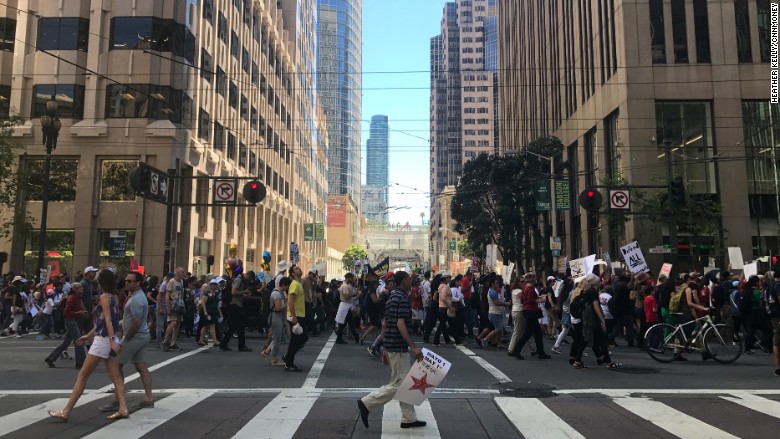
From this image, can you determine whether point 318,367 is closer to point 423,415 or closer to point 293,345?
point 293,345

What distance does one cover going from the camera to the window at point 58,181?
1181 inches

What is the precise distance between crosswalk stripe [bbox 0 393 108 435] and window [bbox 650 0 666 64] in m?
Result: 32.8

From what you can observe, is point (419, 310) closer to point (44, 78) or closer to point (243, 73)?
point (44, 78)

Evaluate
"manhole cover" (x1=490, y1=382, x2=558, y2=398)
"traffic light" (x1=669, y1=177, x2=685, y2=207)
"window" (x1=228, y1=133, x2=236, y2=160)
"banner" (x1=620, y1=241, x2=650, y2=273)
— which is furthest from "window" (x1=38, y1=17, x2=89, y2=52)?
"manhole cover" (x1=490, y1=382, x2=558, y2=398)

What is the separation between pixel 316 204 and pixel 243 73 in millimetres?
45142

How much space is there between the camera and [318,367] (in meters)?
Answer: 11.1

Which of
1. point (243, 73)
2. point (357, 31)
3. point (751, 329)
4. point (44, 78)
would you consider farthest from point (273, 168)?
point (357, 31)

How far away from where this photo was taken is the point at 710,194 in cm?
3088

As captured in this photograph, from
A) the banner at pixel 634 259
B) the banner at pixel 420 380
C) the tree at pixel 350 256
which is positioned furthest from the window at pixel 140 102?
the tree at pixel 350 256

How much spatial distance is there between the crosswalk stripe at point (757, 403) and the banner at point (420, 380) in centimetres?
457

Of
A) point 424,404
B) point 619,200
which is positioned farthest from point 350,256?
point 424,404

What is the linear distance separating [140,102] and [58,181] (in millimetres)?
6266

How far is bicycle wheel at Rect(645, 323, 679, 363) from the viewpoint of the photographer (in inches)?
475

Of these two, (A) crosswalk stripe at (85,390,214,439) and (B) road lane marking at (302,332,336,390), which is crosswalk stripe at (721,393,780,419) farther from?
(A) crosswalk stripe at (85,390,214,439)
